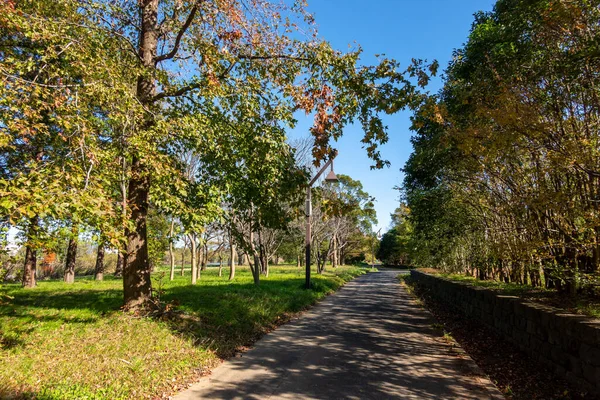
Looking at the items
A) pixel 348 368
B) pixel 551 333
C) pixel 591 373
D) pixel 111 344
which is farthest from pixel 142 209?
pixel 591 373

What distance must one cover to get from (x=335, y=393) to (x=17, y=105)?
575cm

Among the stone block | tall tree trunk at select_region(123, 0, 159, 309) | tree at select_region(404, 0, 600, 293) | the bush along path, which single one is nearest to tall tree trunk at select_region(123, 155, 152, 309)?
tall tree trunk at select_region(123, 0, 159, 309)

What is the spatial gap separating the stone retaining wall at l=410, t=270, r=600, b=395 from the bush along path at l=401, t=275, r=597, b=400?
0.41 feet

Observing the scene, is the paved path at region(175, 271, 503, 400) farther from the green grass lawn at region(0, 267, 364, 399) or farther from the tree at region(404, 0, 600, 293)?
the tree at region(404, 0, 600, 293)

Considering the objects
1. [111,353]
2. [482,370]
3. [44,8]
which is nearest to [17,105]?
[44,8]

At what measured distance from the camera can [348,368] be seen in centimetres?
588

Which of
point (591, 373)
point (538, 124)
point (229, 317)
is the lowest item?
point (229, 317)

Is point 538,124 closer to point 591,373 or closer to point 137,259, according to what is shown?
point 591,373

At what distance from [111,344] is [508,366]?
21.0 feet

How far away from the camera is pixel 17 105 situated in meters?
5.09

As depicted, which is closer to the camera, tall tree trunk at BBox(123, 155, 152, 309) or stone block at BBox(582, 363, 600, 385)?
stone block at BBox(582, 363, 600, 385)

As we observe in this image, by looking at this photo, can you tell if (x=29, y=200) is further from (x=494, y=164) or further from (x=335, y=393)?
(x=494, y=164)

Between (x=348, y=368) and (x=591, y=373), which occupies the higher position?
(x=591, y=373)

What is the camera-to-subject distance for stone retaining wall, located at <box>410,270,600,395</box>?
4438 millimetres
